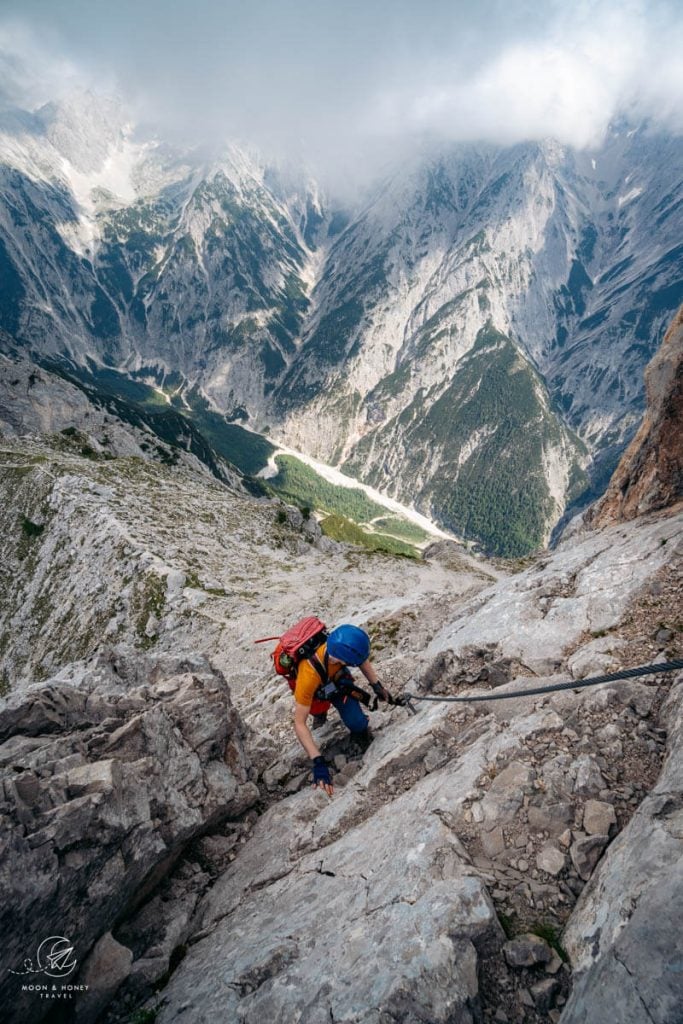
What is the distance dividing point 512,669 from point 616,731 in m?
4.16

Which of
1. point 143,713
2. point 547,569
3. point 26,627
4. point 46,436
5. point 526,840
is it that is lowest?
point 26,627

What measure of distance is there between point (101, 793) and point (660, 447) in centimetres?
2191

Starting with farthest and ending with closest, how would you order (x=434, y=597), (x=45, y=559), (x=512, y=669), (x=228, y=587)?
(x=45, y=559) < (x=228, y=587) < (x=434, y=597) < (x=512, y=669)

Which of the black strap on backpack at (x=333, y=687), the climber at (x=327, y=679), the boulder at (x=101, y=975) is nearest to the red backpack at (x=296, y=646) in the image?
the climber at (x=327, y=679)

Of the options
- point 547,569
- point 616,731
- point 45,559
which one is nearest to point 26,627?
point 45,559

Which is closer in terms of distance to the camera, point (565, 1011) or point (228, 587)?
point (565, 1011)

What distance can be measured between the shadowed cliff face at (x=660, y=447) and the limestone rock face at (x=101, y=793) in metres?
17.7

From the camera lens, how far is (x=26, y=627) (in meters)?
42.5

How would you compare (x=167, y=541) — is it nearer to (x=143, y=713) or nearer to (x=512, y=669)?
(x=143, y=713)

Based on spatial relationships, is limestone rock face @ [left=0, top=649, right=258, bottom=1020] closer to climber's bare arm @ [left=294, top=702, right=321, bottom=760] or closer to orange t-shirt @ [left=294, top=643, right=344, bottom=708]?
climber's bare arm @ [left=294, top=702, right=321, bottom=760]

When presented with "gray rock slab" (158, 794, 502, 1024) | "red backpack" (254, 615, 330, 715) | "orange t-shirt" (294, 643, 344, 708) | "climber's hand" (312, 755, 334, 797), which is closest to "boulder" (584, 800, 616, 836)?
"gray rock slab" (158, 794, 502, 1024)

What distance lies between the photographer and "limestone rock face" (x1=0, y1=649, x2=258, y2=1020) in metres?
8.15

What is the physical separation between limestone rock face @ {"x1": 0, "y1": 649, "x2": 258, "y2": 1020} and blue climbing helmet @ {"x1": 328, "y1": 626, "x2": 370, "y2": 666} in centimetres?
462

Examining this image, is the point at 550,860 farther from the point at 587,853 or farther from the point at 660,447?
the point at 660,447
